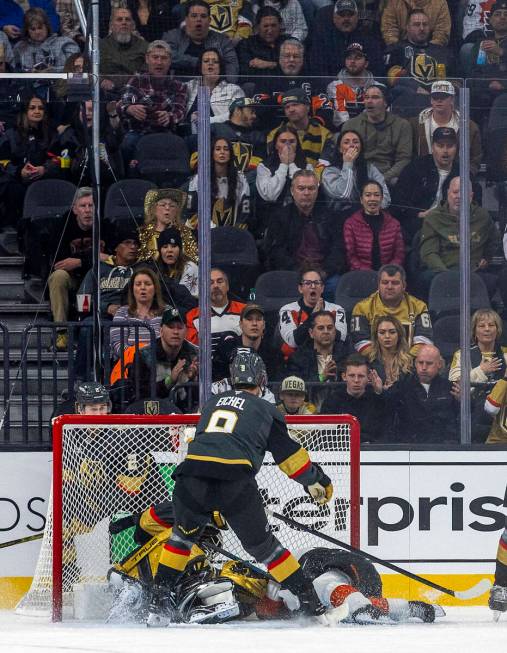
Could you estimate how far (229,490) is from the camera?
577cm

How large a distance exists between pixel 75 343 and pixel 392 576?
2.11 m

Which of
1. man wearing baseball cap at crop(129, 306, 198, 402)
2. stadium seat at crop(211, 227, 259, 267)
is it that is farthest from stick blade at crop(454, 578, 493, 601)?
stadium seat at crop(211, 227, 259, 267)

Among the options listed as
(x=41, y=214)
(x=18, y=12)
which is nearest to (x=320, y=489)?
(x=41, y=214)

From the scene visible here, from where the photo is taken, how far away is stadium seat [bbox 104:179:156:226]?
715cm

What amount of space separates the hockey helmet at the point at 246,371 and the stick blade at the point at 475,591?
70.4 inches

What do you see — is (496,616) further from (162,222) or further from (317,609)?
(162,222)

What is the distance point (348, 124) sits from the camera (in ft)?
23.7

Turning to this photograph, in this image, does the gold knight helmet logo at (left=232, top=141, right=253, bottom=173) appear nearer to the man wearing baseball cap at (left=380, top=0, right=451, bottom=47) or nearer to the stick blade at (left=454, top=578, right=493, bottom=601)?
the man wearing baseball cap at (left=380, top=0, right=451, bottom=47)

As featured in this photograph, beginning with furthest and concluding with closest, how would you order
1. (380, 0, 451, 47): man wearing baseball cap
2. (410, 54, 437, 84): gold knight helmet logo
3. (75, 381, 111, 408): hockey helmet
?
1. (380, 0, 451, 47): man wearing baseball cap
2. (410, 54, 437, 84): gold knight helmet logo
3. (75, 381, 111, 408): hockey helmet

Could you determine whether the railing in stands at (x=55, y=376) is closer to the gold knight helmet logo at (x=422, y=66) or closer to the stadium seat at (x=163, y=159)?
the stadium seat at (x=163, y=159)

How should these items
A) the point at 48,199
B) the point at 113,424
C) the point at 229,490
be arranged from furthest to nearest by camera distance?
the point at 48,199 → the point at 113,424 → the point at 229,490

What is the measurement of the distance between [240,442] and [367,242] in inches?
69.8

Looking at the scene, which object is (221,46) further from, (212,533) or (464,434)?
(212,533)

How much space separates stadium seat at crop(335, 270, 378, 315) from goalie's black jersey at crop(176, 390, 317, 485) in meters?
1.34
